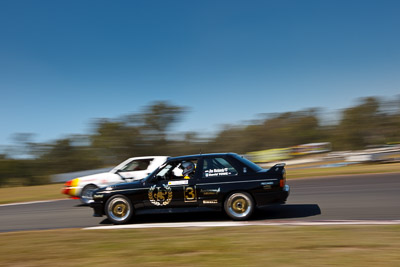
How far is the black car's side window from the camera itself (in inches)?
→ 314

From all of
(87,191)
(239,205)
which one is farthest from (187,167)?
(87,191)

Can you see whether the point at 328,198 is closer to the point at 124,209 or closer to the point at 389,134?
the point at 124,209

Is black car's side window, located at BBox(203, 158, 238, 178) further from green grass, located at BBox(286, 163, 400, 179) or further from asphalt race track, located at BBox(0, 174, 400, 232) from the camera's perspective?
green grass, located at BBox(286, 163, 400, 179)

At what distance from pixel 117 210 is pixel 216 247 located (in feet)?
12.1

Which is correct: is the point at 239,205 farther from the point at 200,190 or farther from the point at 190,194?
the point at 190,194

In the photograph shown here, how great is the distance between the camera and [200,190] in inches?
311

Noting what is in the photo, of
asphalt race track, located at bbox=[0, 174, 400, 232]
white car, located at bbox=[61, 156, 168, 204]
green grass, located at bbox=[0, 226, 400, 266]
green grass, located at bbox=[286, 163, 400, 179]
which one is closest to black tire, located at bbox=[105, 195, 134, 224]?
asphalt race track, located at bbox=[0, 174, 400, 232]

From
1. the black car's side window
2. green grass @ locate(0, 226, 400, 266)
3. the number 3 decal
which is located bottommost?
green grass @ locate(0, 226, 400, 266)

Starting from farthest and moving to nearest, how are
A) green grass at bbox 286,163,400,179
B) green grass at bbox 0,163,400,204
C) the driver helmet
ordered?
green grass at bbox 286,163,400,179
green grass at bbox 0,163,400,204
the driver helmet

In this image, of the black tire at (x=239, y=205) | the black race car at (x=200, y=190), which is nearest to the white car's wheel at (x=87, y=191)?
the black race car at (x=200, y=190)

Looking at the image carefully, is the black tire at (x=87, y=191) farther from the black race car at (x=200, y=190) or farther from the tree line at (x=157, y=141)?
the tree line at (x=157, y=141)

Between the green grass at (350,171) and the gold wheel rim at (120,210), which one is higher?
the green grass at (350,171)

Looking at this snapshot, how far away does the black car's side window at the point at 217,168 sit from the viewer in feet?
26.2

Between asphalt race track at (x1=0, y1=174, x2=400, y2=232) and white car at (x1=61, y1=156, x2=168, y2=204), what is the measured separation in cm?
51
